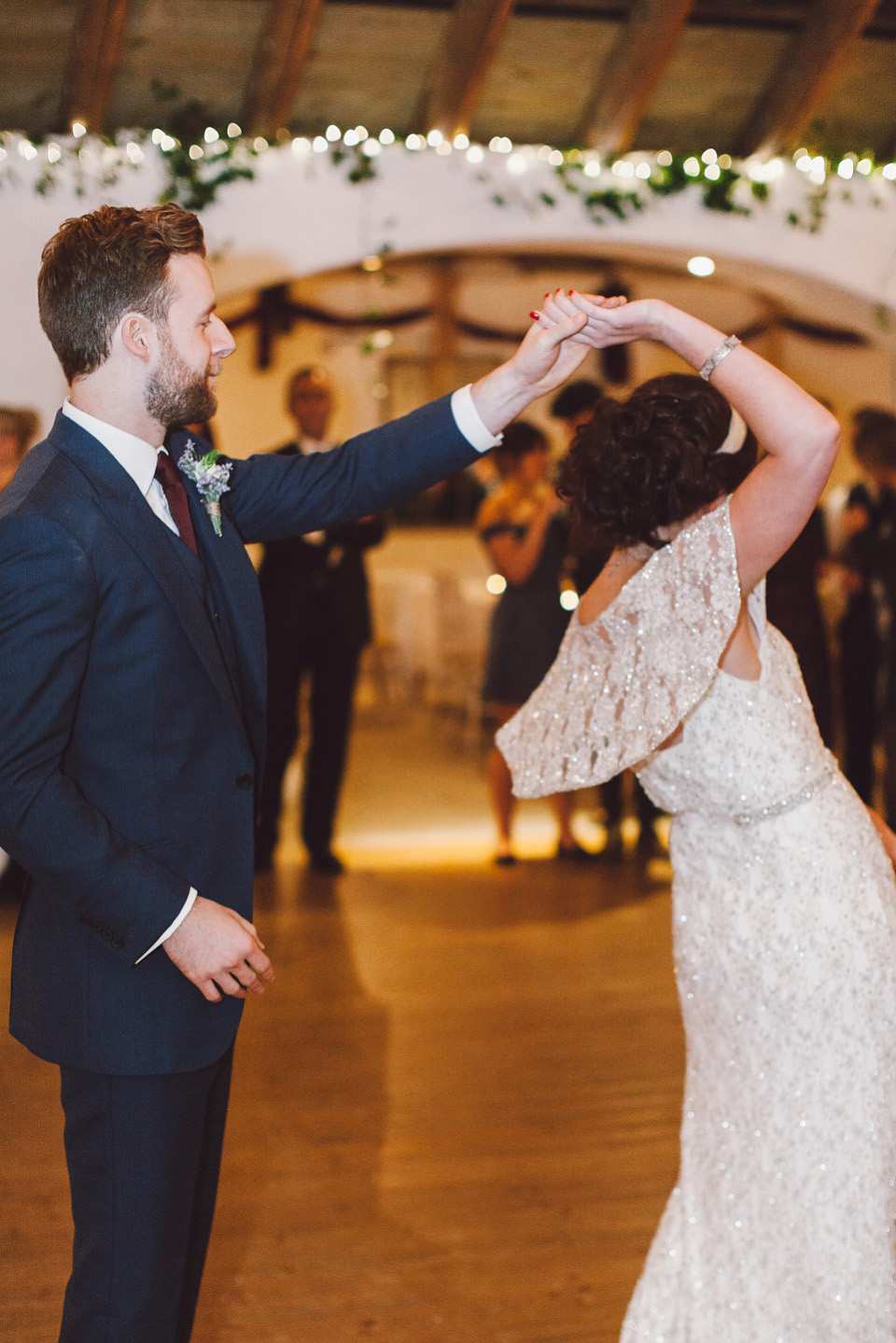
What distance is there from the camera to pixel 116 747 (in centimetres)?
157

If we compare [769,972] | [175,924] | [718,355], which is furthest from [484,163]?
[175,924]

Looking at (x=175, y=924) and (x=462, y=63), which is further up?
(x=462, y=63)

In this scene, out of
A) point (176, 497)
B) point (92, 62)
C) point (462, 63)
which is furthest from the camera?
point (462, 63)

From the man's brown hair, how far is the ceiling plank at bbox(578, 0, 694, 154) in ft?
12.4

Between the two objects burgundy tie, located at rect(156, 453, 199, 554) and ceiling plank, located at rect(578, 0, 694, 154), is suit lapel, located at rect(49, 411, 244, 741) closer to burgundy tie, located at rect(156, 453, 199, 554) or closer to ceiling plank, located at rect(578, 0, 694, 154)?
burgundy tie, located at rect(156, 453, 199, 554)

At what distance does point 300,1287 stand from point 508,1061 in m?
1.19

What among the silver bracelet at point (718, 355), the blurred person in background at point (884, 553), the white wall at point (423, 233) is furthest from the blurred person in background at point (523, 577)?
the silver bracelet at point (718, 355)

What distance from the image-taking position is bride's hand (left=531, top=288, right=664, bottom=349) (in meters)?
1.79

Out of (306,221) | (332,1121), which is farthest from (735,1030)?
(306,221)

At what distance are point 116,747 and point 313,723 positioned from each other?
13.0ft

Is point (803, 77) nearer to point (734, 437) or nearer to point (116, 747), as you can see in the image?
point (734, 437)

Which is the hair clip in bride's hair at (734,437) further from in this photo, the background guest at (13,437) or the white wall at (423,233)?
the white wall at (423,233)

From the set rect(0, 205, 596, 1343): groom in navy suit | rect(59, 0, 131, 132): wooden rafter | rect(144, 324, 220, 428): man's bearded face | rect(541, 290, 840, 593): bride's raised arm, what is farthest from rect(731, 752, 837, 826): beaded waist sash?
rect(59, 0, 131, 132): wooden rafter

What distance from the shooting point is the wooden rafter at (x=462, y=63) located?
15.3ft
